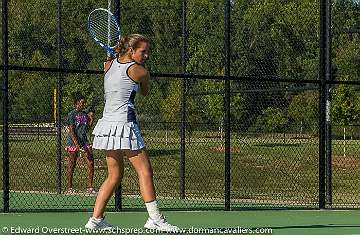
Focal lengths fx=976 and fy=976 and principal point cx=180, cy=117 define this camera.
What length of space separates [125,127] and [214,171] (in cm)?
1198

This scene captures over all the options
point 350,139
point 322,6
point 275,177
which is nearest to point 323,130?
point 322,6

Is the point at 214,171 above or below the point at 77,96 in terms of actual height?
below

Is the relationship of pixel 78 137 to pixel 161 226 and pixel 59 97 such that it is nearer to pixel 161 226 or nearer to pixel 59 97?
pixel 59 97

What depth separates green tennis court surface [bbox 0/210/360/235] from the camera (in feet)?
30.0

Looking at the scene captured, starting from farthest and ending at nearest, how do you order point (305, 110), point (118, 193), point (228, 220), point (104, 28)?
point (305, 110)
point (118, 193)
point (228, 220)
point (104, 28)

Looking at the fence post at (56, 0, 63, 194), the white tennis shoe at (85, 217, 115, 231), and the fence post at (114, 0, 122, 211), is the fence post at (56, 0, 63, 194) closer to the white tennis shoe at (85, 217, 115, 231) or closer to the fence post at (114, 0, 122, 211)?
the fence post at (114, 0, 122, 211)

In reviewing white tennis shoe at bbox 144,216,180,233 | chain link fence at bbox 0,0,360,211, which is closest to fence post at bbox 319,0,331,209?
chain link fence at bbox 0,0,360,211

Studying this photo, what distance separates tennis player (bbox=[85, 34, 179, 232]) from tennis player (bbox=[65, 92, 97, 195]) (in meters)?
5.63

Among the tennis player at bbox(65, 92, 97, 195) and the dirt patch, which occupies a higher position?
the tennis player at bbox(65, 92, 97, 195)

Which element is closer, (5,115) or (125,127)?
(125,127)

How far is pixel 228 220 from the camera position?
33.6 ft

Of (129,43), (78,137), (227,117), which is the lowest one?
(78,137)

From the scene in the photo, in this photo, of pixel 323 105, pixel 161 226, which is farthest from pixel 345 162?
pixel 161 226

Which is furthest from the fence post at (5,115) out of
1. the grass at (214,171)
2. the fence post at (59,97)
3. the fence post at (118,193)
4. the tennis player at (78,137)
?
the tennis player at (78,137)
